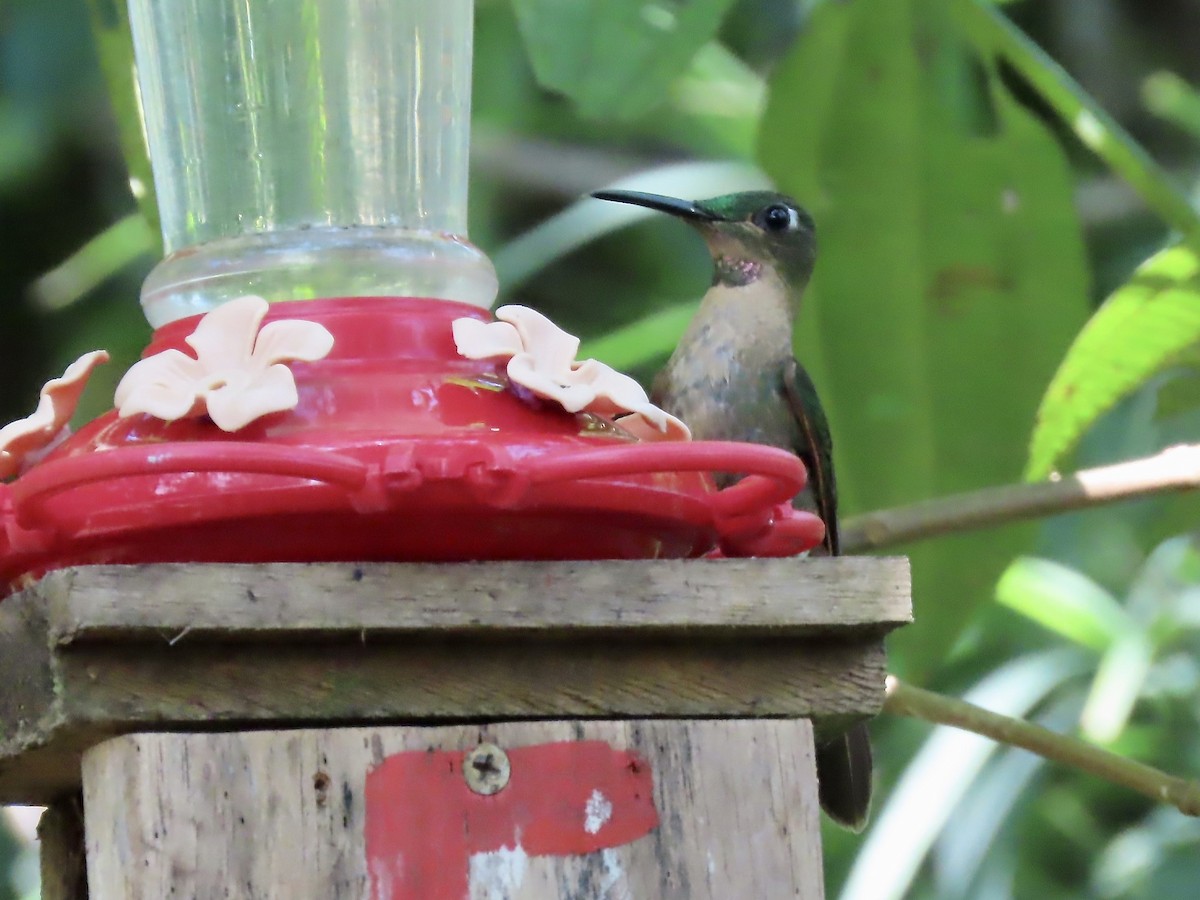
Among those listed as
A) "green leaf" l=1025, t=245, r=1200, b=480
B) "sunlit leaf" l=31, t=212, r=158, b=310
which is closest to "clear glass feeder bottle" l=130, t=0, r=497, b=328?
"green leaf" l=1025, t=245, r=1200, b=480

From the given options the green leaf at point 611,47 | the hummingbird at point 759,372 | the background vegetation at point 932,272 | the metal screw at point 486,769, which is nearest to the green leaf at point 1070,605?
the background vegetation at point 932,272

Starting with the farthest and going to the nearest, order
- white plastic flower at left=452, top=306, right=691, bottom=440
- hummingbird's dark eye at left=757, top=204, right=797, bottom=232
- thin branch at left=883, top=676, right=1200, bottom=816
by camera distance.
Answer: hummingbird's dark eye at left=757, top=204, right=797, bottom=232 → thin branch at left=883, top=676, right=1200, bottom=816 → white plastic flower at left=452, top=306, right=691, bottom=440

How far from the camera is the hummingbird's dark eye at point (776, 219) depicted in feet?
7.07

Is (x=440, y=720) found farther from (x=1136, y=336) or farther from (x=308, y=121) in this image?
(x=1136, y=336)

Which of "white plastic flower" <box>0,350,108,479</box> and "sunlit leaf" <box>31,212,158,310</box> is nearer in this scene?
"white plastic flower" <box>0,350,108,479</box>

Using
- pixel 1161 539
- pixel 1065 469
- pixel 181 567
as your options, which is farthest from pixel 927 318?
pixel 181 567

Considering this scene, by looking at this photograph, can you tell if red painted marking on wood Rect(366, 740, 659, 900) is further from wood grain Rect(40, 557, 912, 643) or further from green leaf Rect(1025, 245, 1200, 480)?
green leaf Rect(1025, 245, 1200, 480)

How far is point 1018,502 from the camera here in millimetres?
1843

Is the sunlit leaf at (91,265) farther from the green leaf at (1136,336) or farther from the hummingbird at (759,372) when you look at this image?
the green leaf at (1136,336)

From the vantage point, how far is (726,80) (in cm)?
296

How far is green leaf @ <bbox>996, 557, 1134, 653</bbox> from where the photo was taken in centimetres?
299

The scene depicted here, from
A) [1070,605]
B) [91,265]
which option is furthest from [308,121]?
[1070,605]

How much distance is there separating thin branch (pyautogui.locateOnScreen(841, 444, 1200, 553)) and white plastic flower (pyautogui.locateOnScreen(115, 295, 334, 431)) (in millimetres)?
827

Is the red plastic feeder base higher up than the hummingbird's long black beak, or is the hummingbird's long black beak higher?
the hummingbird's long black beak
